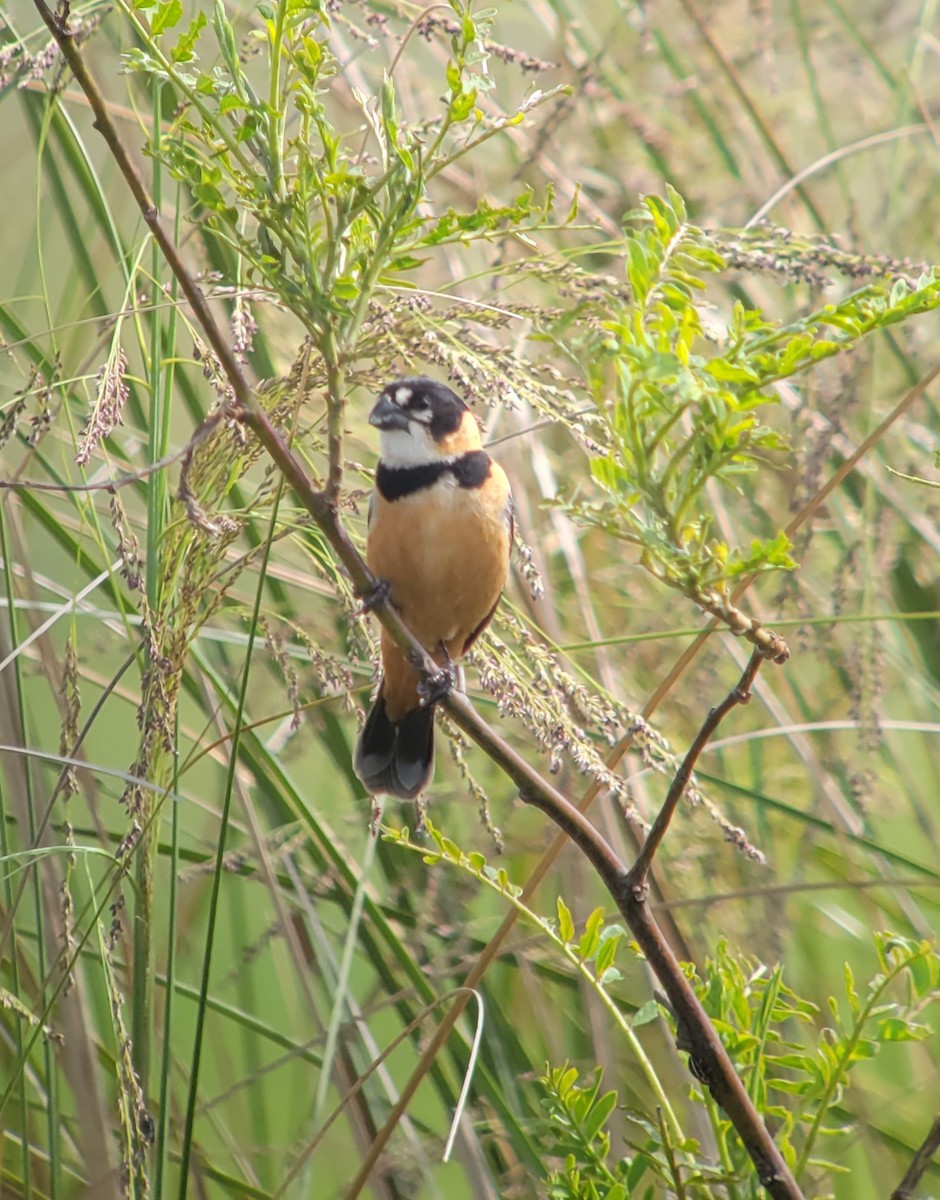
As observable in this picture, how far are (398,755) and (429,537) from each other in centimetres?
30

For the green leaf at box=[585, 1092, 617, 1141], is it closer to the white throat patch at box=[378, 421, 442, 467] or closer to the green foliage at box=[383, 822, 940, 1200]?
the green foliage at box=[383, 822, 940, 1200]

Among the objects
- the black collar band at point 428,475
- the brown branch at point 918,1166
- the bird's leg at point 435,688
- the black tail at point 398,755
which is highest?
the black collar band at point 428,475

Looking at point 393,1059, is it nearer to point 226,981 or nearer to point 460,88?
point 226,981

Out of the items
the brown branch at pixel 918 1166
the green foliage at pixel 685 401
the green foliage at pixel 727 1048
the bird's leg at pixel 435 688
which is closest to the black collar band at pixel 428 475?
the bird's leg at pixel 435 688

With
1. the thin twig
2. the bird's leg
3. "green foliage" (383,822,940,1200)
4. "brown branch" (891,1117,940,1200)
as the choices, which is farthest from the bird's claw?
"brown branch" (891,1117,940,1200)

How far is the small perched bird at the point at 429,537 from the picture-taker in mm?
1733

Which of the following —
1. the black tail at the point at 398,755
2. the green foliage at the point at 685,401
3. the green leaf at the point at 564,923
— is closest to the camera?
the green foliage at the point at 685,401

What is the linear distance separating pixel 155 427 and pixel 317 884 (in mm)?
785

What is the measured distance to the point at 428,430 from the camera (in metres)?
1.79

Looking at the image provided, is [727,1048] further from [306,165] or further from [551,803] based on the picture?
[306,165]

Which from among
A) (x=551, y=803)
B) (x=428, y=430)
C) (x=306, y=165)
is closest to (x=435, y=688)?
(x=551, y=803)

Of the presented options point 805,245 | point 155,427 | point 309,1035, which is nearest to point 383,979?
point 309,1035

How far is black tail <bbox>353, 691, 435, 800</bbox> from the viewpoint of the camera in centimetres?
168

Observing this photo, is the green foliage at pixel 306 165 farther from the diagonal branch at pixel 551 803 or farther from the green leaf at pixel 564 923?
the green leaf at pixel 564 923
